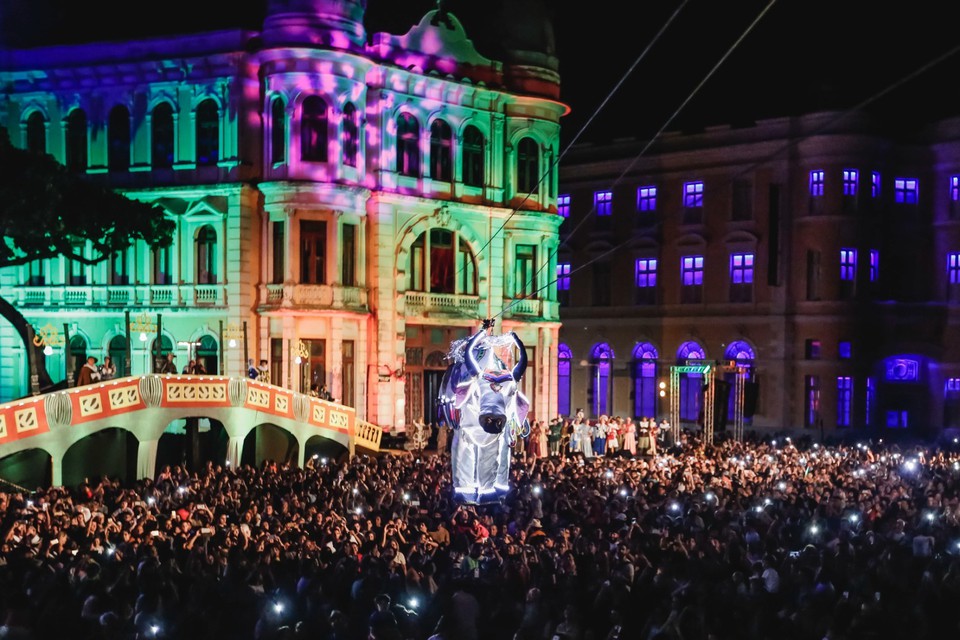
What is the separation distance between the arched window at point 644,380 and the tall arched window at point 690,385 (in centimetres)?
147

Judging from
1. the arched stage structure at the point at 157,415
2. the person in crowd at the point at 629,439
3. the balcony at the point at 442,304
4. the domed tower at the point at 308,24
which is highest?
the domed tower at the point at 308,24

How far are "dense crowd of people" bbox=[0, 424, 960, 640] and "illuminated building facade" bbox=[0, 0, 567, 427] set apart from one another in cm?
1420

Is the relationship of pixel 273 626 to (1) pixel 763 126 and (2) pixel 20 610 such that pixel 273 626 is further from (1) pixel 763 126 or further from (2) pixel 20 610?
(1) pixel 763 126

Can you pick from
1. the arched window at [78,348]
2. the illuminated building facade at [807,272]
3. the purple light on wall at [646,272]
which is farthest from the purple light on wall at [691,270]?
the arched window at [78,348]

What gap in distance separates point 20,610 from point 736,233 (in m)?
42.7

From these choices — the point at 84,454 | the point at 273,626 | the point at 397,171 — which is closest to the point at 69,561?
the point at 273,626

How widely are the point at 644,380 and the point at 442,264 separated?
14599mm

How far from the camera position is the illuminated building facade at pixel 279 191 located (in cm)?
3862

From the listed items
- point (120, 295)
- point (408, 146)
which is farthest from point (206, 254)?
point (408, 146)

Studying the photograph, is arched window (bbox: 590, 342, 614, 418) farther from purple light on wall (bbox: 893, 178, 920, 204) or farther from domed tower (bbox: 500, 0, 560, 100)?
purple light on wall (bbox: 893, 178, 920, 204)

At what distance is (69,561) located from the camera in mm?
15664

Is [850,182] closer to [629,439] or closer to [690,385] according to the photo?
[690,385]

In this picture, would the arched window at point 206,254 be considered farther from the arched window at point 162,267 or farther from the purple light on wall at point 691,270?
the purple light on wall at point 691,270

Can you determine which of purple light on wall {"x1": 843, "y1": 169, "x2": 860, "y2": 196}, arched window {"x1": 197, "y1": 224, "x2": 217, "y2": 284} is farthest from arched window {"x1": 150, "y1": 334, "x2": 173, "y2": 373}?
purple light on wall {"x1": 843, "y1": 169, "x2": 860, "y2": 196}
